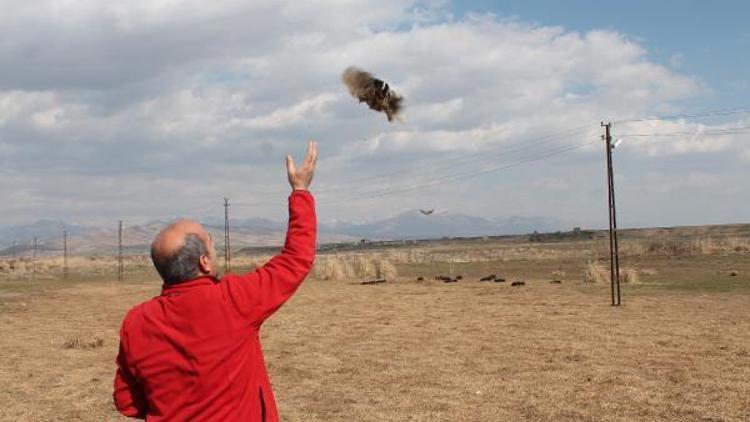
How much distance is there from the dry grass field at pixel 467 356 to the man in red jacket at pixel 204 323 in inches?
276

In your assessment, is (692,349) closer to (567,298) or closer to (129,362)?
(567,298)

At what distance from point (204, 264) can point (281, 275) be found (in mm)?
313

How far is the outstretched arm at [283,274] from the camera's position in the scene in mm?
3012

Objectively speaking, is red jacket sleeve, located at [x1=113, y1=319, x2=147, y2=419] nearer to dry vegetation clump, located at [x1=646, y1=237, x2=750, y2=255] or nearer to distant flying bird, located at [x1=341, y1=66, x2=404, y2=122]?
distant flying bird, located at [x1=341, y1=66, x2=404, y2=122]

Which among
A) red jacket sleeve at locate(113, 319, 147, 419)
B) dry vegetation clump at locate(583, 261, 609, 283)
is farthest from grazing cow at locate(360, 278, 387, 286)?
red jacket sleeve at locate(113, 319, 147, 419)

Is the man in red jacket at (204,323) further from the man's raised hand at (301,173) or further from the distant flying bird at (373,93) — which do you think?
the distant flying bird at (373,93)

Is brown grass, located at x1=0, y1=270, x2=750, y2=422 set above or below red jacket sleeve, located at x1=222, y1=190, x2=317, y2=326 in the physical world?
below

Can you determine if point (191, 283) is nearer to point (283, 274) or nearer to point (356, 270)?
point (283, 274)

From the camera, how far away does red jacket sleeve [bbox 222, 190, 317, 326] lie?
3.01m

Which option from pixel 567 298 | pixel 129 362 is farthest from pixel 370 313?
pixel 129 362

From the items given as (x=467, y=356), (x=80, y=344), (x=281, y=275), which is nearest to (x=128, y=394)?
(x=281, y=275)

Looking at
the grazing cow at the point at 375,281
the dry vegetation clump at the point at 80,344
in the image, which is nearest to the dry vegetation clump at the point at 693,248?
the grazing cow at the point at 375,281

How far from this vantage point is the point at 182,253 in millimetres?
3021

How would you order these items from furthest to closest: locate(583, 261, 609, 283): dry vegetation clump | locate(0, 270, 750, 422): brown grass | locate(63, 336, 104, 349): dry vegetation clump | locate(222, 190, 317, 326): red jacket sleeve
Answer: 1. locate(583, 261, 609, 283): dry vegetation clump
2. locate(63, 336, 104, 349): dry vegetation clump
3. locate(0, 270, 750, 422): brown grass
4. locate(222, 190, 317, 326): red jacket sleeve
